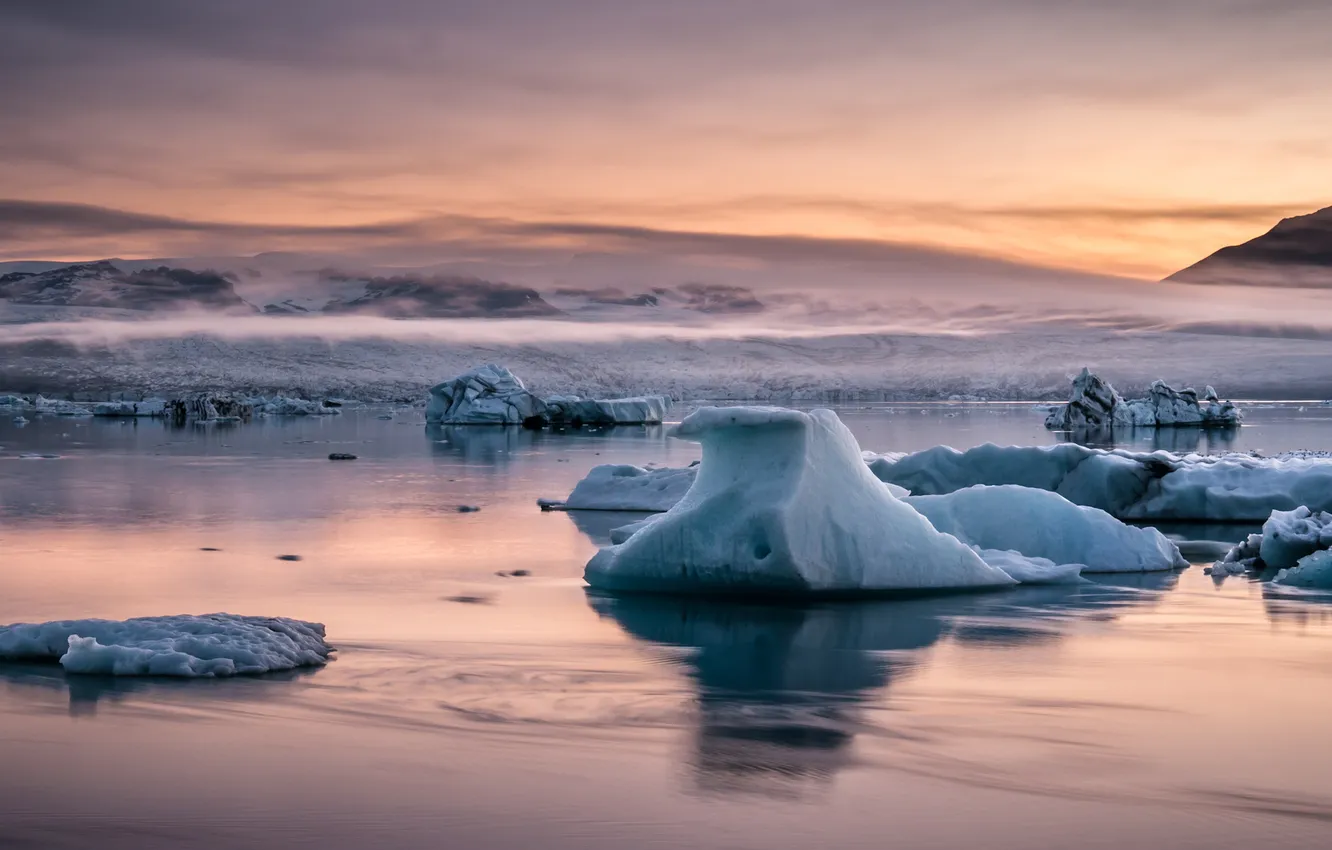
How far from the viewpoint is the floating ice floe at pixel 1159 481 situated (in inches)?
589

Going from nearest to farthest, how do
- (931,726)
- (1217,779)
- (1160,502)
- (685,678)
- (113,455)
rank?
(1217,779), (931,726), (685,678), (1160,502), (113,455)

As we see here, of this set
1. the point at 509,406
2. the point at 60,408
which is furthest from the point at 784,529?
the point at 60,408

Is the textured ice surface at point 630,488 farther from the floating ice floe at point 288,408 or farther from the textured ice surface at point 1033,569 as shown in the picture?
the floating ice floe at point 288,408

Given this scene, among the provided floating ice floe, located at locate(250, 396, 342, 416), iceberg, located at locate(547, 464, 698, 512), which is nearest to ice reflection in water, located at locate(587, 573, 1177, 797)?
iceberg, located at locate(547, 464, 698, 512)

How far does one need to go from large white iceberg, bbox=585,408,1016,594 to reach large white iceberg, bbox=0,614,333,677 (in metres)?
2.96

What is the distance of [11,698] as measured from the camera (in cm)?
640

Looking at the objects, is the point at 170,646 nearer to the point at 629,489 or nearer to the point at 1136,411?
the point at 629,489

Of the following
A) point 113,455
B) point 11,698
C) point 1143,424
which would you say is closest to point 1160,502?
point 11,698

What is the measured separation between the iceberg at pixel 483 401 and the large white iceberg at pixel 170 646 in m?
42.3

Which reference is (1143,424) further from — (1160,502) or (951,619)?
(951,619)

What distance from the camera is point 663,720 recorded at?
6.32 meters

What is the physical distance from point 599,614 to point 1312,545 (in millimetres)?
6000

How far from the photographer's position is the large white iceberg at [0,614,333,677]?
684 centimetres

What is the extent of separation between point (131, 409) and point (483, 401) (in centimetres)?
1661
